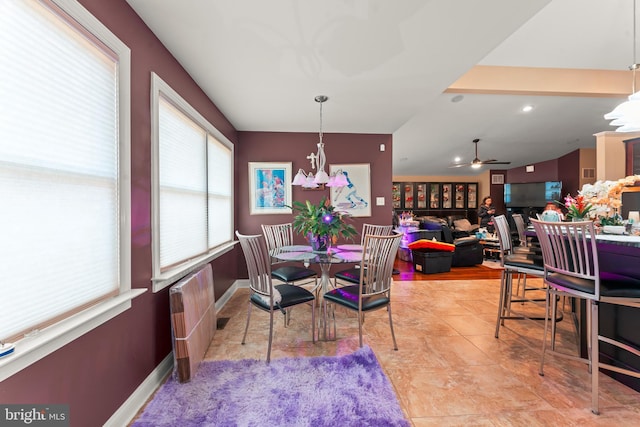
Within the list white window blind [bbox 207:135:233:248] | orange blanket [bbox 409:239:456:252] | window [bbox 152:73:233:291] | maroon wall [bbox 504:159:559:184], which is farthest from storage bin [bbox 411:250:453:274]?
maroon wall [bbox 504:159:559:184]

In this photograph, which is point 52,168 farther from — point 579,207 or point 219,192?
point 579,207

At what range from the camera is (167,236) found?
6.86 ft

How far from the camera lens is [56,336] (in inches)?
41.6

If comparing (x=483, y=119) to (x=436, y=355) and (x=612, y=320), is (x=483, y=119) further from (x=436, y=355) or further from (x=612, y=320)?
(x=436, y=355)

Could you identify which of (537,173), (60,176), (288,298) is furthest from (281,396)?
(537,173)

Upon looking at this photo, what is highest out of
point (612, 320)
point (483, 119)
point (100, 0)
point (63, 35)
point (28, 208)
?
point (483, 119)

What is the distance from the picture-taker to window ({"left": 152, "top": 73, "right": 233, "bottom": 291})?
189cm

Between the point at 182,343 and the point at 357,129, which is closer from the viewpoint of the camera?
the point at 182,343

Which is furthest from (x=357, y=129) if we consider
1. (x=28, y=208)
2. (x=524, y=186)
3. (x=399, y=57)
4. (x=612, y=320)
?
(x=524, y=186)

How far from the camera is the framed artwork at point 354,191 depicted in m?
4.42

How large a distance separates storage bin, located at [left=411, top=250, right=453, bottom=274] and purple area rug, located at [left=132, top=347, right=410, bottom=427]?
126 inches

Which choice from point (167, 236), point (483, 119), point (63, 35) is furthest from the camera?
point (483, 119)

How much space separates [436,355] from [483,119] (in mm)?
5561

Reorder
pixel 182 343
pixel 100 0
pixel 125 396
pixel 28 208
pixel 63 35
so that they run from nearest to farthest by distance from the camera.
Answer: pixel 28 208, pixel 63 35, pixel 100 0, pixel 125 396, pixel 182 343
